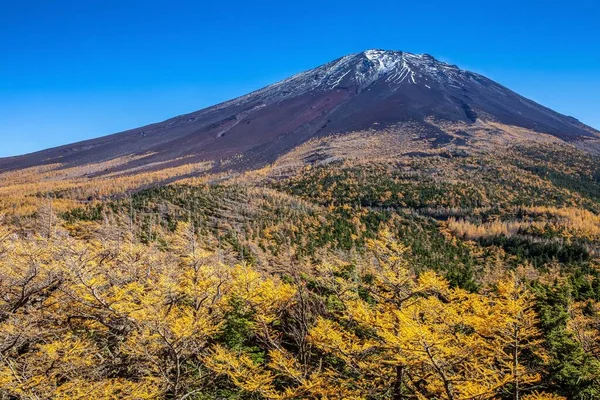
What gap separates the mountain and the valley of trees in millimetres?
23422

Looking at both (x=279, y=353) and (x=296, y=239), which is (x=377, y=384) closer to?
(x=279, y=353)

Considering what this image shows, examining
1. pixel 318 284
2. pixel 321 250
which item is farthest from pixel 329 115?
pixel 318 284

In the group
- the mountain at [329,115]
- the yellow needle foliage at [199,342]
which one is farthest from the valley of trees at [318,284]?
the mountain at [329,115]

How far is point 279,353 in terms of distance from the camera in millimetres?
10195

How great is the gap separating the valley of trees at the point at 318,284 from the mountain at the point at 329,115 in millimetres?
23422

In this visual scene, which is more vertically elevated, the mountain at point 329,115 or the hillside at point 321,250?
the mountain at point 329,115

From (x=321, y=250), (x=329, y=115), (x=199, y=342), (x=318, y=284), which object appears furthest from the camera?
(x=329, y=115)

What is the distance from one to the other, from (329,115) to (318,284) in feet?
367

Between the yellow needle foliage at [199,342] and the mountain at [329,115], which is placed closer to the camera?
the yellow needle foliage at [199,342]

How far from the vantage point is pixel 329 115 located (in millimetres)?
122625

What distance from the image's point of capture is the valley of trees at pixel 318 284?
880cm

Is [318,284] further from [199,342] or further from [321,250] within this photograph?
[321,250]

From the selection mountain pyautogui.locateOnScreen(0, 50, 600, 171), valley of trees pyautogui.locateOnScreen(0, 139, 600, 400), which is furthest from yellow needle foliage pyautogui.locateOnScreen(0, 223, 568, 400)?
mountain pyautogui.locateOnScreen(0, 50, 600, 171)

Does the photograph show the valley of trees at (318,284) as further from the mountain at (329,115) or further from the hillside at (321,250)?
the mountain at (329,115)
